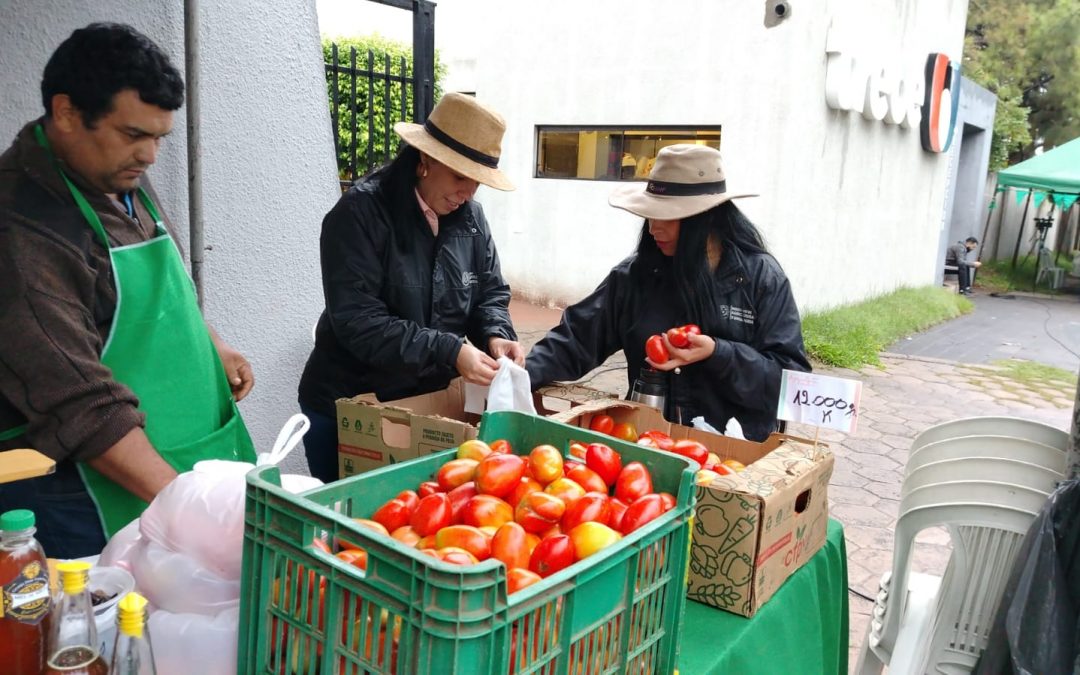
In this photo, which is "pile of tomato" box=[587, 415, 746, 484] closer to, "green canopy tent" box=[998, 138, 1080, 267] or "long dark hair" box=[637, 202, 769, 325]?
"long dark hair" box=[637, 202, 769, 325]

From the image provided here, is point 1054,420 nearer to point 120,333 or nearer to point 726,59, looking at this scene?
point 726,59

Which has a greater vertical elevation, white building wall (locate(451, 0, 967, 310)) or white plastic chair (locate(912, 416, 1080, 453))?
white building wall (locate(451, 0, 967, 310))

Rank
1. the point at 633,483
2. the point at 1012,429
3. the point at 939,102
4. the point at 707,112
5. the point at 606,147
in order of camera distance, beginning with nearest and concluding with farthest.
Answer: the point at 633,483 → the point at 1012,429 → the point at 707,112 → the point at 606,147 → the point at 939,102

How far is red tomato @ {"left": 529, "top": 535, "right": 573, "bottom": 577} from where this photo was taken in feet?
4.36

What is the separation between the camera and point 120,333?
1816 mm

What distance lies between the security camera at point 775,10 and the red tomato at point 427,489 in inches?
143

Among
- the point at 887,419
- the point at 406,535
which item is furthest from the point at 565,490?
the point at 887,419

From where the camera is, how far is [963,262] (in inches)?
685

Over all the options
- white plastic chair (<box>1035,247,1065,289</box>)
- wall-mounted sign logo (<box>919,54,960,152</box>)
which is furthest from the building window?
white plastic chair (<box>1035,247,1065,289</box>)

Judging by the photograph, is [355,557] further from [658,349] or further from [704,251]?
[704,251]

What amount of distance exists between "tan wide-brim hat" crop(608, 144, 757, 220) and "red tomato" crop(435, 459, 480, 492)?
4.25 ft

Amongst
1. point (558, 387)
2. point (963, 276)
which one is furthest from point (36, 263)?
point (963, 276)

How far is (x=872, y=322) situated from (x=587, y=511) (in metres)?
11.0

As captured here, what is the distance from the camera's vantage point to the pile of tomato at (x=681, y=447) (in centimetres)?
195
